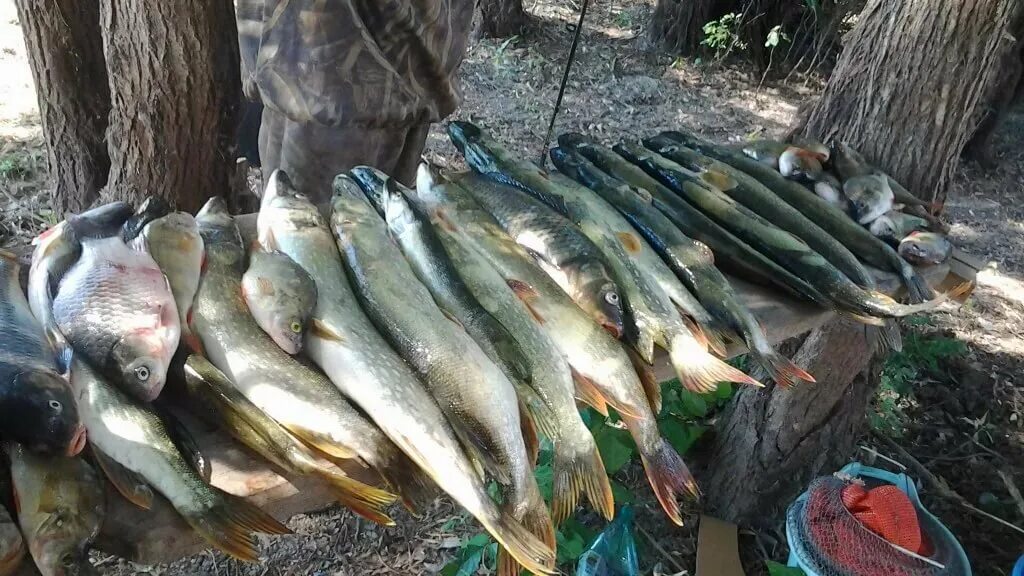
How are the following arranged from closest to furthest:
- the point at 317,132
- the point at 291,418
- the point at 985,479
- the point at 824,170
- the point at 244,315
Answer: the point at 291,418 < the point at 244,315 < the point at 317,132 < the point at 824,170 < the point at 985,479

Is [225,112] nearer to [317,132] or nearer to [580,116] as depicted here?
[317,132]

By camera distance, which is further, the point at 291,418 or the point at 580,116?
the point at 580,116

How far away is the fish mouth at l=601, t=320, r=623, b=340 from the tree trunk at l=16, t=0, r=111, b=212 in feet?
9.25

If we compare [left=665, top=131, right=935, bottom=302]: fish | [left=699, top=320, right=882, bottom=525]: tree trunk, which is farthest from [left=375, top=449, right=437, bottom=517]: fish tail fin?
[left=699, top=320, right=882, bottom=525]: tree trunk

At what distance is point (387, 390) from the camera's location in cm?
138

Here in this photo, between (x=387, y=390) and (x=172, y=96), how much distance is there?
228 centimetres

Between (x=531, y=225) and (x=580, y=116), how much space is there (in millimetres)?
5076

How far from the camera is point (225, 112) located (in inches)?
127

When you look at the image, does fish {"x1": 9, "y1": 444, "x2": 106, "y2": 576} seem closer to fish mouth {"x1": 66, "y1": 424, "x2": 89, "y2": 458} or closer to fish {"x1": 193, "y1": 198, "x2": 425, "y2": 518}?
fish mouth {"x1": 66, "y1": 424, "x2": 89, "y2": 458}

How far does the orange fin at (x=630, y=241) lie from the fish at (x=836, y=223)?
31.6 inches

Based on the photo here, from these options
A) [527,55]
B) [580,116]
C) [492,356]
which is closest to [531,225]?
[492,356]

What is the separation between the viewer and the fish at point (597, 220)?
192 centimetres

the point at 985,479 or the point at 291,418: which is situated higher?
the point at 291,418

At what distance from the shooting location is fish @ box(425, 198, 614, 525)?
1.50 metres
